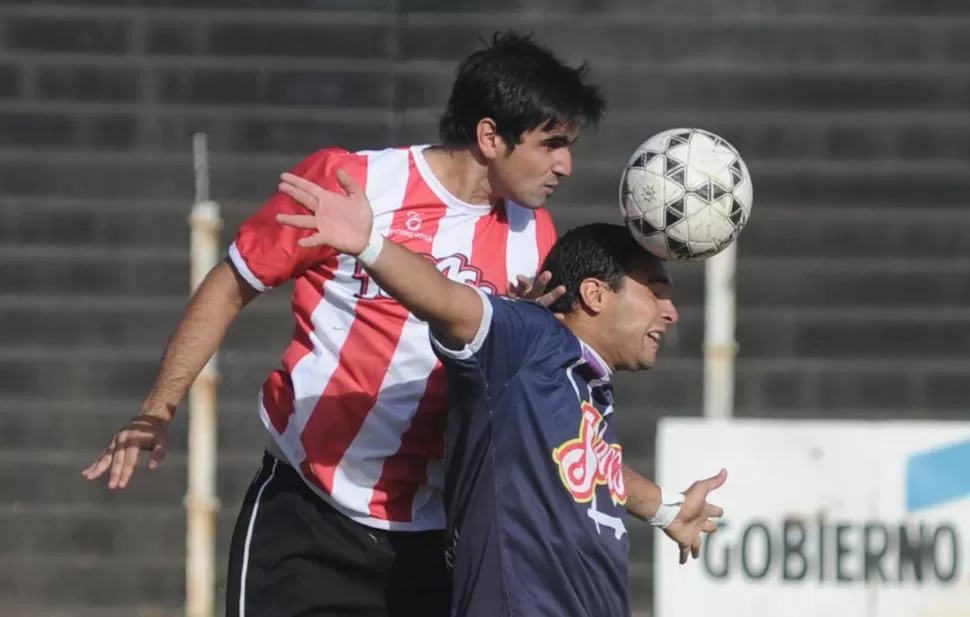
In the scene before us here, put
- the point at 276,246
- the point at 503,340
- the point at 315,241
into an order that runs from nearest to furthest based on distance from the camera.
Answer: the point at 315,241 < the point at 503,340 < the point at 276,246

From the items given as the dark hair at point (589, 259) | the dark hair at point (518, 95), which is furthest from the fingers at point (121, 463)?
the dark hair at point (518, 95)

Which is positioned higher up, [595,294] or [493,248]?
[493,248]

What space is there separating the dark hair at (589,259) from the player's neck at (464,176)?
1.09 ft

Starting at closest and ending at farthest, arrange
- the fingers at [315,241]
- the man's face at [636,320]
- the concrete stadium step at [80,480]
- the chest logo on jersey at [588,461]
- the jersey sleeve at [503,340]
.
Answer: the fingers at [315,241] → the jersey sleeve at [503,340] → the chest logo on jersey at [588,461] → the man's face at [636,320] → the concrete stadium step at [80,480]

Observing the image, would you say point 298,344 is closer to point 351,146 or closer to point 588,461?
point 588,461

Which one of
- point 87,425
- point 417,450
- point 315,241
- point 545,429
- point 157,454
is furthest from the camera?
point 87,425

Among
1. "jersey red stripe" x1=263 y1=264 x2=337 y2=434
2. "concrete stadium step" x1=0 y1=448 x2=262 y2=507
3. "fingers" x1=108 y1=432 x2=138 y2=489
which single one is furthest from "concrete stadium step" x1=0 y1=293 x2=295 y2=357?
"fingers" x1=108 y1=432 x2=138 y2=489

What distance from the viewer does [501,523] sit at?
3447 millimetres

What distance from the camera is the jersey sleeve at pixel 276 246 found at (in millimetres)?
3850

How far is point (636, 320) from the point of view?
142 inches

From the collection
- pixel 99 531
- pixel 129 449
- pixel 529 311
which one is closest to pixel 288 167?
pixel 99 531

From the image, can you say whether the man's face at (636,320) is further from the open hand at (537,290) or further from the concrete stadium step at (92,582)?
the concrete stadium step at (92,582)

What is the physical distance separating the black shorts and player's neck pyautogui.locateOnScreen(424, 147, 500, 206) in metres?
0.82

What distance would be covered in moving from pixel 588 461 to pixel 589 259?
0.46 meters
